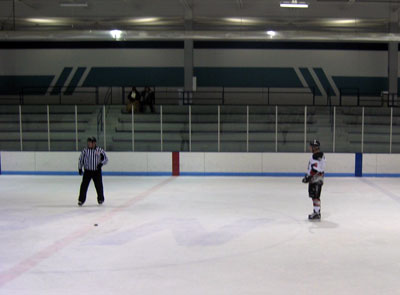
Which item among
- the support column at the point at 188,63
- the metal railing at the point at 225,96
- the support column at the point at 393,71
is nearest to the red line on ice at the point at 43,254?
the support column at the point at 188,63

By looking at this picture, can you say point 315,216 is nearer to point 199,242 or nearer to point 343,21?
point 199,242

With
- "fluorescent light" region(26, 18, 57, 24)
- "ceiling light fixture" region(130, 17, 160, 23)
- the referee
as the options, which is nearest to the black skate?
the referee

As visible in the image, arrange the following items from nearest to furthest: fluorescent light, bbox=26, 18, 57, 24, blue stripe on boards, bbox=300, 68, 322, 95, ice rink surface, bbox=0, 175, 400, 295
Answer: ice rink surface, bbox=0, 175, 400, 295
fluorescent light, bbox=26, 18, 57, 24
blue stripe on boards, bbox=300, 68, 322, 95

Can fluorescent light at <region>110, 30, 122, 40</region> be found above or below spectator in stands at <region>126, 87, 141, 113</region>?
above

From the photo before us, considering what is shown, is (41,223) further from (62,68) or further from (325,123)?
(62,68)

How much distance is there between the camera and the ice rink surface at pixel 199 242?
16.7 ft

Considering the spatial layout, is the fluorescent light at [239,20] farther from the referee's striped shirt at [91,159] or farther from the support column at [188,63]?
the referee's striped shirt at [91,159]

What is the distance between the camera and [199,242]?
269 inches

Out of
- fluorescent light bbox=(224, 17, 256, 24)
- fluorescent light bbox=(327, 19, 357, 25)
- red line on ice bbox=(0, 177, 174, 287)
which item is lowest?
red line on ice bbox=(0, 177, 174, 287)

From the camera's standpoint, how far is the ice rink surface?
5078 mm

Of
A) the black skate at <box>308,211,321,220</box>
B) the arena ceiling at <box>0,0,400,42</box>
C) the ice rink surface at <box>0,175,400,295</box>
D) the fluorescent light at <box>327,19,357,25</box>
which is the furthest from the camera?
the fluorescent light at <box>327,19,357,25</box>

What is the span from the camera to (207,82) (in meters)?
22.2

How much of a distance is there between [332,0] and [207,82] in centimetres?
695

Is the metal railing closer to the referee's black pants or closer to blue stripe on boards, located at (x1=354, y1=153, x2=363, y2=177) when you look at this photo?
blue stripe on boards, located at (x1=354, y1=153, x2=363, y2=177)
